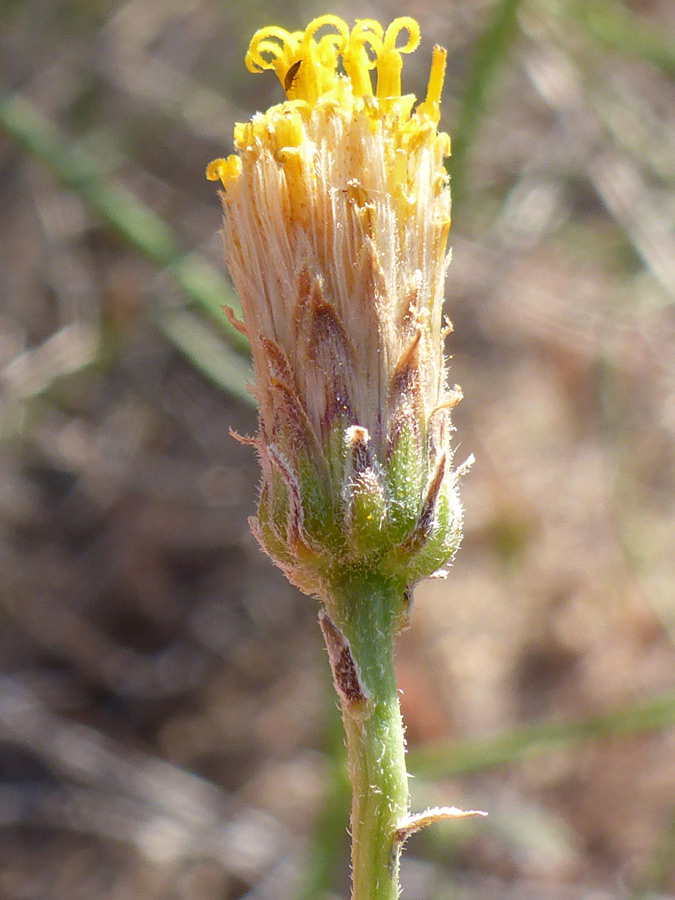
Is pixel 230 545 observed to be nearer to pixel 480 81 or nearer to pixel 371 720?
pixel 480 81

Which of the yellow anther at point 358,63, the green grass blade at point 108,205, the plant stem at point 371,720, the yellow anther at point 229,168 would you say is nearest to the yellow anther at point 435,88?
the yellow anther at point 358,63

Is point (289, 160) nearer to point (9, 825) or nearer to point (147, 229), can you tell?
point (147, 229)

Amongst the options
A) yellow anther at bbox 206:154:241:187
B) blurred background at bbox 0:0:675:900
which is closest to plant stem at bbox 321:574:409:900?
yellow anther at bbox 206:154:241:187

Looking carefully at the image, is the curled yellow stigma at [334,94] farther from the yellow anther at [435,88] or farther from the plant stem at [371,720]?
the plant stem at [371,720]

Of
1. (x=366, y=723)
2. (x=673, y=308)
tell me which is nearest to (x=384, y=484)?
(x=366, y=723)

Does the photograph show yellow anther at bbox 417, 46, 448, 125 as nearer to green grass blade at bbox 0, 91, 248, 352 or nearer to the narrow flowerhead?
the narrow flowerhead

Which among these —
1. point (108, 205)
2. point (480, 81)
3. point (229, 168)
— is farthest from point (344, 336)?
point (108, 205)
